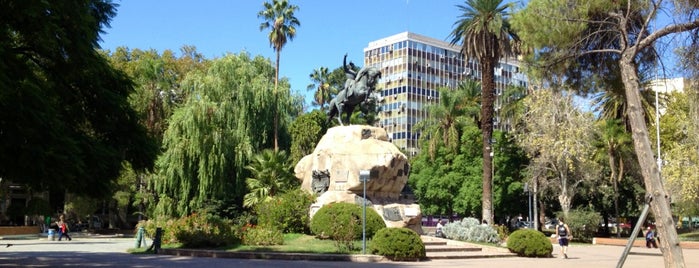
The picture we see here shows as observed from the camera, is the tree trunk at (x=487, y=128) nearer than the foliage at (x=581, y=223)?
Yes

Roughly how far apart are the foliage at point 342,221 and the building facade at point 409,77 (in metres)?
71.5

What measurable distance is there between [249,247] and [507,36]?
20545 millimetres

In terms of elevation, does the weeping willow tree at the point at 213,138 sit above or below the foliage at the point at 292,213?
above

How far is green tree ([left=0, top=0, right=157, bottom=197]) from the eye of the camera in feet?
35.4

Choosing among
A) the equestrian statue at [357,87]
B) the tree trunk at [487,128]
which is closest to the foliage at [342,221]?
the equestrian statue at [357,87]

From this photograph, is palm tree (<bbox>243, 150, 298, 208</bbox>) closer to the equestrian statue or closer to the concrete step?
the equestrian statue

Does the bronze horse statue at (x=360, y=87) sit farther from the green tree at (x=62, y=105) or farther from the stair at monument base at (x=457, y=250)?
the green tree at (x=62, y=105)

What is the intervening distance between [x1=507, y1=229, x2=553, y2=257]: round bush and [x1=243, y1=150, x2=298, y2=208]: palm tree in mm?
13429

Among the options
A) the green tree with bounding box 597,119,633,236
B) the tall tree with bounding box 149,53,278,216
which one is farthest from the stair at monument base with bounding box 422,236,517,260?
the green tree with bounding box 597,119,633,236

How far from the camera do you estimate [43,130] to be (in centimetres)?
1131

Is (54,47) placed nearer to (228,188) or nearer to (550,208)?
(228,188)

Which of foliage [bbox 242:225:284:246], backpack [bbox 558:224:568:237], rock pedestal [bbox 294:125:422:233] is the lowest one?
foliage [bbox 242:225:284:246]

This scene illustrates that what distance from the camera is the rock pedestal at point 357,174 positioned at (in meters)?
24.1

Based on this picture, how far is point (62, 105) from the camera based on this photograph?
48.3 feet
